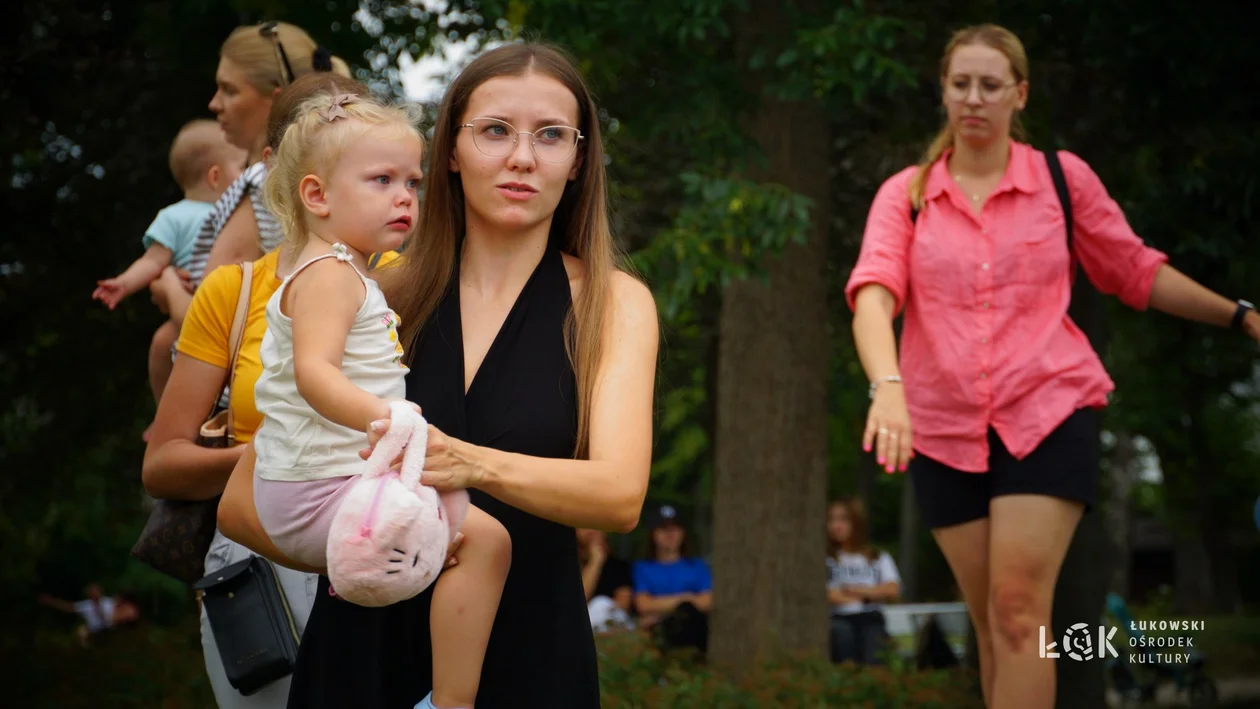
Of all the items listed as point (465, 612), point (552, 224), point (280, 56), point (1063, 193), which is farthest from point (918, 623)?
point (465, 612)

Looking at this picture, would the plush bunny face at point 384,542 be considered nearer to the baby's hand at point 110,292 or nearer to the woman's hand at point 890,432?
the woman's hand at point 890,432

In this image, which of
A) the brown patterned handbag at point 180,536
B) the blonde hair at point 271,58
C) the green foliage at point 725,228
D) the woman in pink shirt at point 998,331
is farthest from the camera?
the green foliage at point 725,228

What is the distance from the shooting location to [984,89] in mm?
4707

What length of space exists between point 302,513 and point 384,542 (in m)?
0.39

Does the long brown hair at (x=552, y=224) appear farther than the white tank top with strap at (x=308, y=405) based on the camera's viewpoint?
Yes

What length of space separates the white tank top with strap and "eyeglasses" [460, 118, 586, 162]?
343 millimetres

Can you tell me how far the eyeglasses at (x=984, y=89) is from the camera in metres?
4.70

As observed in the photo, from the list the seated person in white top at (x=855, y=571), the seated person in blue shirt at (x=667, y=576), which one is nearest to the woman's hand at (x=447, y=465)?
the seated person in white top at (x=855, y=571)

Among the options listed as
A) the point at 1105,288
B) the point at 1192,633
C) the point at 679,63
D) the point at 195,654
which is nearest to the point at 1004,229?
the point at 1105,288

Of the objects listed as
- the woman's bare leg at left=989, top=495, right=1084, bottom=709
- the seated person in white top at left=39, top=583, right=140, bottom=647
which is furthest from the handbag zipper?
the seated person in white top at left=39, top=583, right=140, bottom=647

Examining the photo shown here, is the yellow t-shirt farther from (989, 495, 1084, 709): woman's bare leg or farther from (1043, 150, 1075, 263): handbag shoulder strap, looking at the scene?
(1043, 150, 1075, 263): handbag shoulder strap

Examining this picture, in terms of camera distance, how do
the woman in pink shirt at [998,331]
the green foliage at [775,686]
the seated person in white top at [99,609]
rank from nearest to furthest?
the woman in pink shirt at [998,331] < the green foliage at [775,686] < the seated person in white top at [99,609]

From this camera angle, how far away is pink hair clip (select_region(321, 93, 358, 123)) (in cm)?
296

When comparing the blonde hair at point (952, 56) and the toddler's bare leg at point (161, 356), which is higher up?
the blonde hair at point (952, 56)
